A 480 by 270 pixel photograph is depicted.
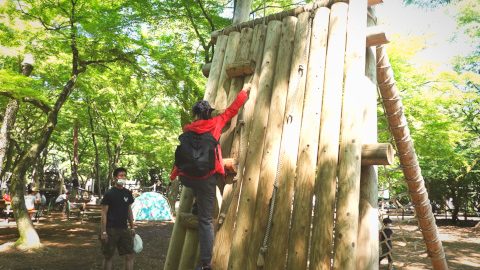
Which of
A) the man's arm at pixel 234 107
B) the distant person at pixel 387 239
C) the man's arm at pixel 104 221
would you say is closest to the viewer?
the man's arm at pixel 234 107

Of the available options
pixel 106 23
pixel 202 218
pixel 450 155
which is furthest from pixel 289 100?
pixel 450 155

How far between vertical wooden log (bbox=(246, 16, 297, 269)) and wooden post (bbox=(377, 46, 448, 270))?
1072 mm

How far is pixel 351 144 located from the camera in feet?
9.39

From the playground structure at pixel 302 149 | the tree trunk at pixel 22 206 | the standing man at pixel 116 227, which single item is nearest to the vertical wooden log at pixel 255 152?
the playground structure at pixel 302 149

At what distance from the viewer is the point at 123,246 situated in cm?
635

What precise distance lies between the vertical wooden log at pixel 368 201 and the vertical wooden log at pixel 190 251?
1.47 m

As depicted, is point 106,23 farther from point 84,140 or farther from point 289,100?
point 84,140

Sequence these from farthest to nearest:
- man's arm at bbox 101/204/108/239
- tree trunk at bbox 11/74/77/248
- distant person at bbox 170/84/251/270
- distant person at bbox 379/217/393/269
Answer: tree trunk at bbox 11/74/77/248 → man's arm at bbox 101/204/108/239 → distant person at bbox 379/217/393/269 → distant person at bbox 170/84/251/270

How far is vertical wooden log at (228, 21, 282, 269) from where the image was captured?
3010 millimetres

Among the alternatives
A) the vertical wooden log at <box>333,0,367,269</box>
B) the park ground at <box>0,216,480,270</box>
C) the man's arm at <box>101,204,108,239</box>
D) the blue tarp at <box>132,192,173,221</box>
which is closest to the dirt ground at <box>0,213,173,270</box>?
the park ground at <box>0,216,480,270</box>

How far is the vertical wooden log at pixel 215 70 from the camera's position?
394 cm

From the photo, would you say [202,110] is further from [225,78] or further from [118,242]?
[118,242]

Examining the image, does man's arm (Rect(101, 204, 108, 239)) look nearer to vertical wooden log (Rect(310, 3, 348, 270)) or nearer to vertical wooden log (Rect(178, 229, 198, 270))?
vertical wooden log (Rect(178, 229, 198, 270))

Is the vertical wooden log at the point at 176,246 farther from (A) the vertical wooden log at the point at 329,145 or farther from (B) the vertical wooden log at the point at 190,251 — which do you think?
(A) the vertical wooden log at the point at 329,145
